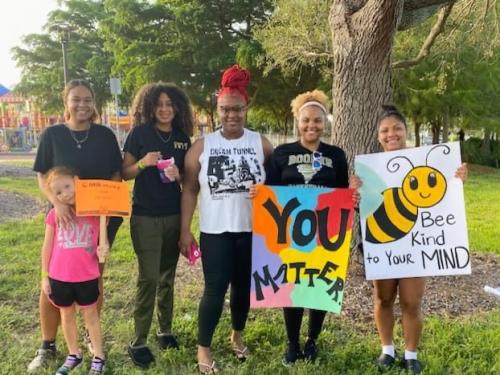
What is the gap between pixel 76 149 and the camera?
3.32m

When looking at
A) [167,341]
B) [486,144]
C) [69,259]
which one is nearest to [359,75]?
[167,341]

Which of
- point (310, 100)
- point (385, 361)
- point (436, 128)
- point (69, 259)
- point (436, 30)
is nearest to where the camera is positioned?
point (69, 259)

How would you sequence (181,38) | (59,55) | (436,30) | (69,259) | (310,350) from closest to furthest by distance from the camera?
(69,259) < (310,350) < (436,30) < (181,38) < (59,55)

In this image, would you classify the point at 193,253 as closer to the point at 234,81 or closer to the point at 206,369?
the point at 206,369

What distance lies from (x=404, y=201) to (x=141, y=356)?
2152mm

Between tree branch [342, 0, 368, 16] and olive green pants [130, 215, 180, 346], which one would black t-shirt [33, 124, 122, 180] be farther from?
tree branch [342, 0, 368, 16]

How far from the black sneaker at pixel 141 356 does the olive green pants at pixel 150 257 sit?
40 mm

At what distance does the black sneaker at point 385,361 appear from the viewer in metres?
3.38

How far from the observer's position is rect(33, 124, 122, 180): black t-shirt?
3.30 meters

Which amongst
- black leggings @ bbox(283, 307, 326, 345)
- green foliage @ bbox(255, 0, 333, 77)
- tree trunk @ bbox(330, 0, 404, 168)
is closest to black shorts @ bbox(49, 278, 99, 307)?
black leggings @ bbox(283, 307, 326, 345)

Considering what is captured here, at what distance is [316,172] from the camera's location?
3283 millimetres

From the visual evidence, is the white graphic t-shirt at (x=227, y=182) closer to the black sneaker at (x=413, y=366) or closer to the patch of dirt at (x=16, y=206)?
the black sneaker at (x=413, y=366)

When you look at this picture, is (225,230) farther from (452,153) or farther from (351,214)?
(452,153)

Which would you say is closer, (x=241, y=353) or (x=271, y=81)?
(x=241, y=353)
